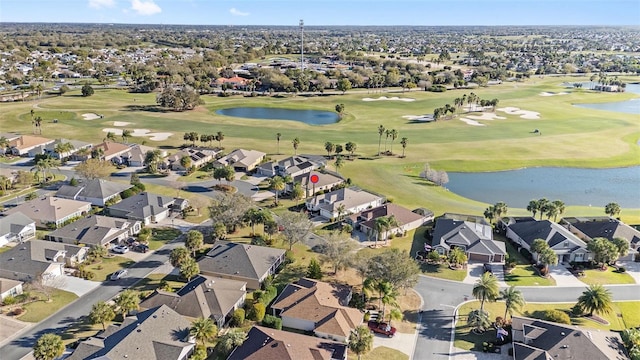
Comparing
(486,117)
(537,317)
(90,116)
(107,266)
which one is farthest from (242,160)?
(486,117)

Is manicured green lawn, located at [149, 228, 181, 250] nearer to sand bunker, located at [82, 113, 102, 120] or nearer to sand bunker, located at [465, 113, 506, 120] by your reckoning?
sand bunker, located at [82, 113, 102, 120]

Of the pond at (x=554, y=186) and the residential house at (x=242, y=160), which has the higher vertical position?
the residential house at (x=242, y=160)

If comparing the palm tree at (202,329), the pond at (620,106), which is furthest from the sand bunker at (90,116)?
the pond at (620,106)

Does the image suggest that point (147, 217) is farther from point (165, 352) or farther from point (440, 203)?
point (440, 203)

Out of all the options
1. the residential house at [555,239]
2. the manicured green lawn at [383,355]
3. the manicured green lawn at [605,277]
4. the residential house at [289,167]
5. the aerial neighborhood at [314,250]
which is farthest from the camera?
the residential house at [289,167]

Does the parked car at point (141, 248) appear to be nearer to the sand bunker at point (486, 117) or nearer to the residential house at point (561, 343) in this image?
the residential house at point (561, 343)

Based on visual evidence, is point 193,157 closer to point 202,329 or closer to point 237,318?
point 237,318

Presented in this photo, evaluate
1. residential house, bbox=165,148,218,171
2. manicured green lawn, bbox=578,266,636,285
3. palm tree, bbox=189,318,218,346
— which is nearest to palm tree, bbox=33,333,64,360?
palm tree, bbox=189,318,218,346

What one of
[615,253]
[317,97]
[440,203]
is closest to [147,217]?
[440,203]
